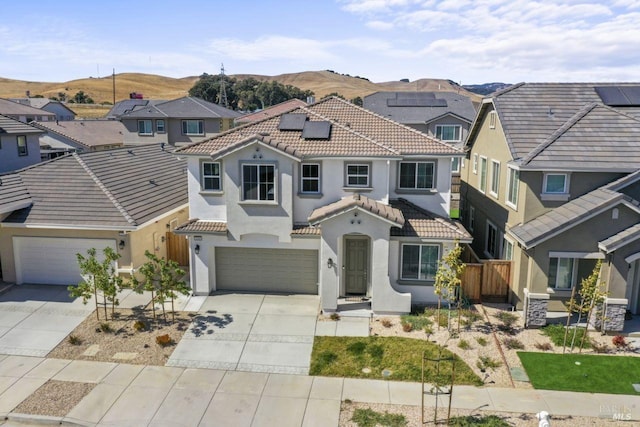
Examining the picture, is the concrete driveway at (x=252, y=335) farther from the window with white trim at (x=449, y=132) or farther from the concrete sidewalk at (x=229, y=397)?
the window with white trim at (x=449, y=132)

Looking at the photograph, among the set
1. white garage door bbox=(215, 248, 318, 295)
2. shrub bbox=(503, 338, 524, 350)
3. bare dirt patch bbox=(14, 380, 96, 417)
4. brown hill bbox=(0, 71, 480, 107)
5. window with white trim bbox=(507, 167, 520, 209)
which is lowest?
bare dirt patch bbox=(14, 380, 96, 417)

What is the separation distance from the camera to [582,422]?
38.2ft

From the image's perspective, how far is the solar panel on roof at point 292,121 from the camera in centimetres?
2003

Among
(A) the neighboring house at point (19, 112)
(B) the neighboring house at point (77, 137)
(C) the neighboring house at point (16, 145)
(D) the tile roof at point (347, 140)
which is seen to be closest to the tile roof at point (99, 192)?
(D) the tile roof at point (347, 140)

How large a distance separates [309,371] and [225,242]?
6.89 meters

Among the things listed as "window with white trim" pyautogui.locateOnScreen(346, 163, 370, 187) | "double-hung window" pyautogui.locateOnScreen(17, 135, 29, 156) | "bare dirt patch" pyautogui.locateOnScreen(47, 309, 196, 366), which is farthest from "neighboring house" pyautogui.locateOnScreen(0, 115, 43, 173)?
"window with white trim" pyautogui.locateOnScreen(346, 163, 370, 187)

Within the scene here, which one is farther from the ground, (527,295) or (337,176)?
(337,176)

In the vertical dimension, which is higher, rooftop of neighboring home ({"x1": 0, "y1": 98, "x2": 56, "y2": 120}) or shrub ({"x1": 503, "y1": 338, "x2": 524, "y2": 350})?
rooftop of neighboring home ({"x1": 0, "y1": 98, "x2": 56, "y2": 120})

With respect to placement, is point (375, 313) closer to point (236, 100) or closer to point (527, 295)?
point (527, 295)

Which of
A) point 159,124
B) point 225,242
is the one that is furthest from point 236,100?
point 225,242

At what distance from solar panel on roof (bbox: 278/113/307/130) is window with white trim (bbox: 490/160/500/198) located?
28.6 feet

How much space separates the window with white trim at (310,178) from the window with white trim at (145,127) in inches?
1417

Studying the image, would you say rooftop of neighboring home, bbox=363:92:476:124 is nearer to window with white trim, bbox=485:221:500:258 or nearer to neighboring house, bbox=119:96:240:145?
neighboring house, bbox=119:96:240:145

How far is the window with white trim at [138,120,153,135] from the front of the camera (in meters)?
50.2
